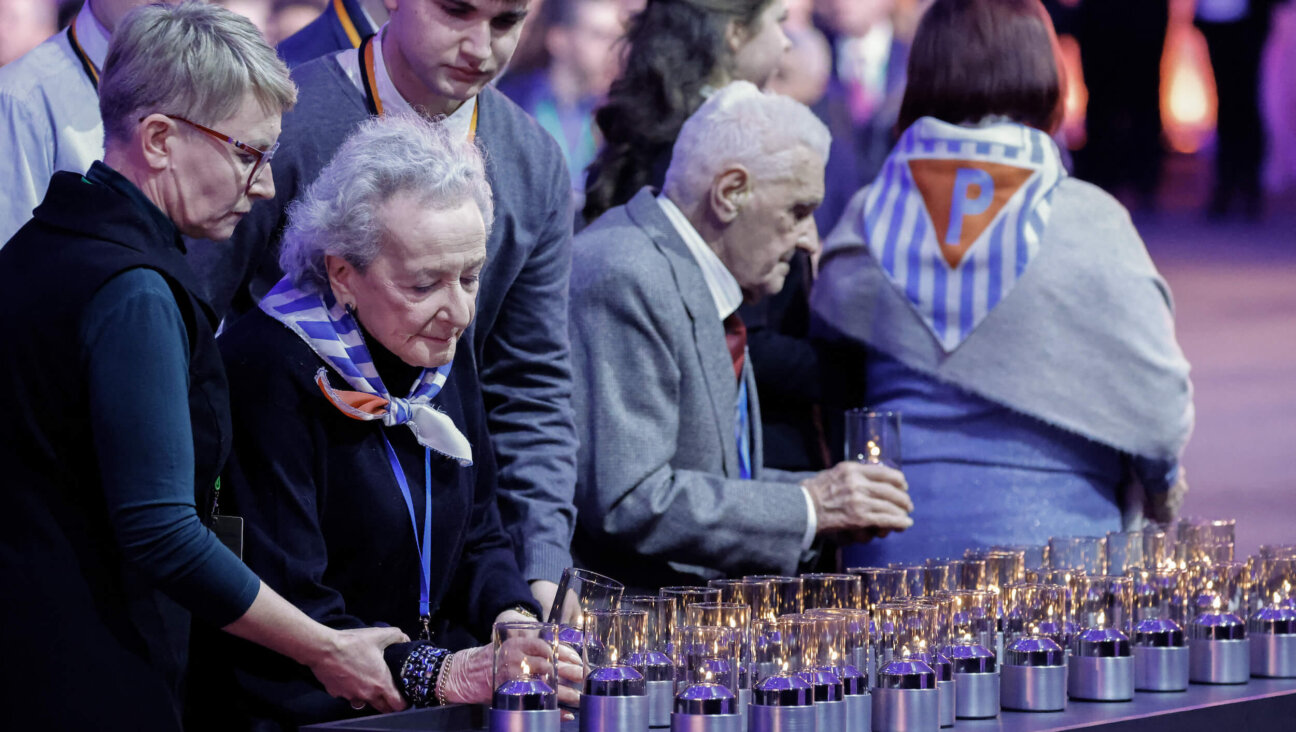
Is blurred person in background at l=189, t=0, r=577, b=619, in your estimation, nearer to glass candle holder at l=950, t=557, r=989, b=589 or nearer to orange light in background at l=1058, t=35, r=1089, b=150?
glass candle holder at l=950, t=557, r=989, b=589

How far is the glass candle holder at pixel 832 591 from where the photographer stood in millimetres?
2453

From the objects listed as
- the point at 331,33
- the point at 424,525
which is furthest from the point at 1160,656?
the point at 331,33

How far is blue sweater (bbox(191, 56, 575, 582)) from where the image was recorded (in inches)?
115

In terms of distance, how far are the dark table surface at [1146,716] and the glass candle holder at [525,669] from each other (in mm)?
116

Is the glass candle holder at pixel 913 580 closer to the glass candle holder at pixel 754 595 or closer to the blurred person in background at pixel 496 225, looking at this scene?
the glass candle holder at pixel 754 595

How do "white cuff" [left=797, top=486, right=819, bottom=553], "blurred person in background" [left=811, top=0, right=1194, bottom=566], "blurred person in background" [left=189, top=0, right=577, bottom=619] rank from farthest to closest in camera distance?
"blurred person in background" [left=811, top=0, right=1194, bottom=566] → "white cuff" [left=797, top=486, right=819, bottom=553] → "blurred person in background" [left=189, top=0, right=577, bottom=619]

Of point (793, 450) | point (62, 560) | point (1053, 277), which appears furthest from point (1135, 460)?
point (62, 560)

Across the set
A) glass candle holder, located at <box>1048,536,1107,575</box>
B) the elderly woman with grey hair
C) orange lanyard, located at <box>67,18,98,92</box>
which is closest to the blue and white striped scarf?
the elderly woman with grey hair

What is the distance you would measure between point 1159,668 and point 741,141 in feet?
5.31

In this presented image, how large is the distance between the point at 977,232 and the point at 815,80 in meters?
1.88

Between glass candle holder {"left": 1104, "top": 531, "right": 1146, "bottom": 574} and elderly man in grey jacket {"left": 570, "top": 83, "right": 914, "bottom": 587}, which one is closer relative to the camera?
glass candle holder {"left": 1104, "top": 531, "right": 1146, "bottom": 574}

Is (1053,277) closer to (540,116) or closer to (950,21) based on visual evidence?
(950,21)

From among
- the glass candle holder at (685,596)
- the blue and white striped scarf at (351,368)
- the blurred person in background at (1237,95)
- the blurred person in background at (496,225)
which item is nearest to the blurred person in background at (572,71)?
the blurred person in background at (496,225)

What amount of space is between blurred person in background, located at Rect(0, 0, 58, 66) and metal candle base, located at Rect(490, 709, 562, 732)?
2.49 m
